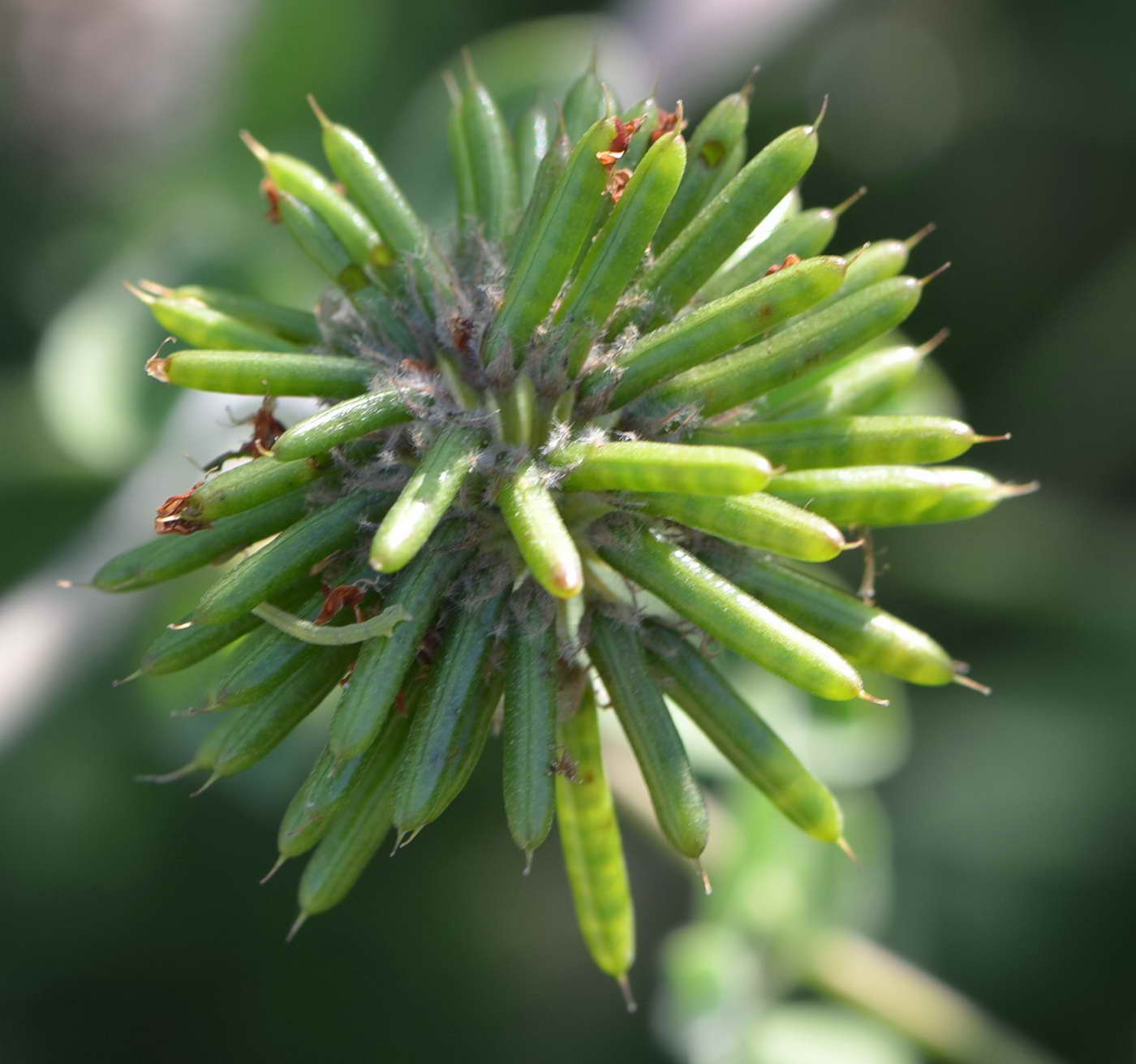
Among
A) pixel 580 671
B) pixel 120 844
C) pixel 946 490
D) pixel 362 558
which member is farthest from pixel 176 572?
pixel 120 844

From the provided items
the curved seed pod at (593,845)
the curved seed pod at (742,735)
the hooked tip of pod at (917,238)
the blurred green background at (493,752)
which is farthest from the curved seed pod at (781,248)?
the blurred green background at (493,752)

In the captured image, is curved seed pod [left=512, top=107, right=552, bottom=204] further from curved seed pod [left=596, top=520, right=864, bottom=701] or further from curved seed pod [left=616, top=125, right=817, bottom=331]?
curved seed pod [left=596, top=520, right=864, bottom=701]

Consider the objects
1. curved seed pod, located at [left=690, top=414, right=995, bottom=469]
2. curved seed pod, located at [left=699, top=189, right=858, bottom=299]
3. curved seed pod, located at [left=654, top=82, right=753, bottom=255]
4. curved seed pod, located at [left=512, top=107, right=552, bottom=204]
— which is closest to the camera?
curved seed pod, located at [left=690, top=414, right=995, bottom=469]

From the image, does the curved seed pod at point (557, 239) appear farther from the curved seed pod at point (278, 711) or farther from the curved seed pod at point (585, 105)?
A: the curved seed pod at point (278, 711)

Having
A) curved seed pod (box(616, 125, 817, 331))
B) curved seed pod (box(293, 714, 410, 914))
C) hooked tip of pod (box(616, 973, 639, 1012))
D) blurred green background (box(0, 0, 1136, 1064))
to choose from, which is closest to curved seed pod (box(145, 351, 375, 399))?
curved seed pod (box(616, 125, 817, 331))

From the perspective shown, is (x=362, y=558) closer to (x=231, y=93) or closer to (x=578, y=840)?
(x=578, y=840)

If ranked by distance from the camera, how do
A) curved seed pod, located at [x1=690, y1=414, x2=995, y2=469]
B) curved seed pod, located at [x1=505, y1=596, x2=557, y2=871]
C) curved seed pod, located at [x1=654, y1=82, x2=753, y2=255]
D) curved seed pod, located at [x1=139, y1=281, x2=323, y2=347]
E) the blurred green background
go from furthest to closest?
the blurred green background
curved seed pod, located at [x1=139, y1=281, x2=323, y2=347]
curved seed pod, located at [x1=654, y1=82, x2=753, y2=255]
curved seed pod, located at [x1=690, y1=414, x2=995, y2=469]
curved seed pod, located at [x1=505, y1=596, x2=557, y2=871]
